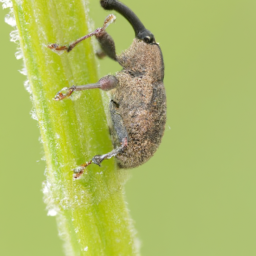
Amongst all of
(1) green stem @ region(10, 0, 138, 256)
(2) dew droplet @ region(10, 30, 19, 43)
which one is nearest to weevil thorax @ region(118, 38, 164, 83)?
(1) green stem @ region(10, 0, 138, 256)

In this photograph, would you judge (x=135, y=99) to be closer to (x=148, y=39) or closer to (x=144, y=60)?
(x=144, y=60)

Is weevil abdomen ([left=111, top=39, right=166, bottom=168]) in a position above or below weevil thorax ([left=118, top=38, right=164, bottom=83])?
below

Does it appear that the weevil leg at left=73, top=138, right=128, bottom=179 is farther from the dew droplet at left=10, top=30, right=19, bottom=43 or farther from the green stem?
the dew droplet at left=10, top=30, right=19, bottom=43

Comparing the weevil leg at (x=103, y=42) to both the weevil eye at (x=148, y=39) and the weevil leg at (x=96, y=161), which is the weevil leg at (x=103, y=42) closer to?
the weevil eye at (x=148, y=39)

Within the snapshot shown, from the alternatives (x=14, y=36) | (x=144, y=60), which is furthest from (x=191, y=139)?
(x=14, y=36)

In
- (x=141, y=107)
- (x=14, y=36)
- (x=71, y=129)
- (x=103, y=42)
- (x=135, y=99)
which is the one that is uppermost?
(x=103, y=42)

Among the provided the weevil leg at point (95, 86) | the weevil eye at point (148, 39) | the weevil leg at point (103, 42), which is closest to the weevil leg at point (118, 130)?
the weevil leg at point (95, 86)
